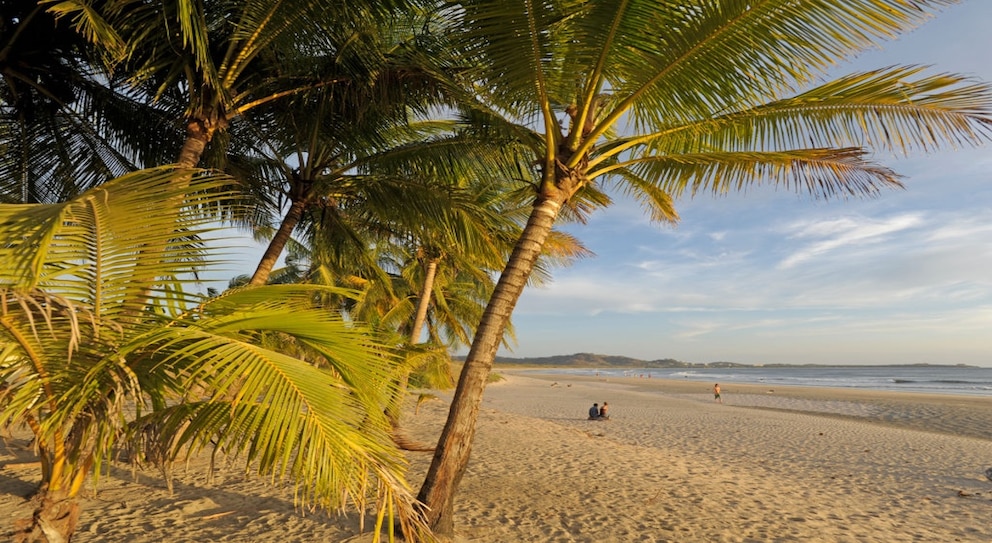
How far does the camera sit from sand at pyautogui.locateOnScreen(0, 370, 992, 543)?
4.93 meters

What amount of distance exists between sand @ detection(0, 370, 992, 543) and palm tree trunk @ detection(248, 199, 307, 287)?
2485 mm

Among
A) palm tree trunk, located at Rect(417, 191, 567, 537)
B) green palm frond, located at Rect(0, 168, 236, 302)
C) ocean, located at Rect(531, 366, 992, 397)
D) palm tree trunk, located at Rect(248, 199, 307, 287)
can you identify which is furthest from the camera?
ocean, located at Rect(531, 366, 992, 397)

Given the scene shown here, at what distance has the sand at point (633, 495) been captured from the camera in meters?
4.93

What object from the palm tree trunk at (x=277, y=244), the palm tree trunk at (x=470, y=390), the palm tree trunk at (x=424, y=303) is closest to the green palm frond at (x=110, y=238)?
the palm tree trunk at (x=470, y=390)

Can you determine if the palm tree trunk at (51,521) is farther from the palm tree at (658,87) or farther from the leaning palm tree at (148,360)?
the palm tree at (658,87)

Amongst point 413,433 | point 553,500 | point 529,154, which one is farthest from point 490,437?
point 529,154

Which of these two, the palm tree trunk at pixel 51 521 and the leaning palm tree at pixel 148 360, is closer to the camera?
the leaning palm tree at pixel 148 360

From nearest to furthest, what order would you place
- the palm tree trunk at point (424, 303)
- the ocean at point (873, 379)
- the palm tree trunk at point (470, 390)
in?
the palm tree trunk at point (470, 390) < the palm tree trunk at point (424, 303) < the ocean at point (873, 379)

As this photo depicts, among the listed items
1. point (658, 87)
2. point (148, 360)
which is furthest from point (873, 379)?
point (148, 360)

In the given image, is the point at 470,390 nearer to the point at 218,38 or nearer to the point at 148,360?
the point at 148,360

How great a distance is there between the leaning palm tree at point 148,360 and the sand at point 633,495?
94.5 inches

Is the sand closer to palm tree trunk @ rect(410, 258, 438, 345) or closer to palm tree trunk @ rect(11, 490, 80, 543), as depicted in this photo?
palm tree trunk @ rect(11, 490, 80, 543)

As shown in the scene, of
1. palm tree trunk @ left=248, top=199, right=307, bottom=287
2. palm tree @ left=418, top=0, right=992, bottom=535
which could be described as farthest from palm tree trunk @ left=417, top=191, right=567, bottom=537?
palm tree trunk @ left=248, top=199, right=307, bottom=287

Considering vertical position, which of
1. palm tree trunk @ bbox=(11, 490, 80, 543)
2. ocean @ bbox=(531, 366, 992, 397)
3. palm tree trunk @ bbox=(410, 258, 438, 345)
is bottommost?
ocean @ bbox=(531, 366, 992, 397)
